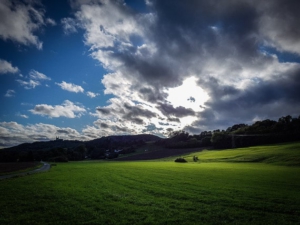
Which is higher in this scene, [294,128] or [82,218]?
[294,128]

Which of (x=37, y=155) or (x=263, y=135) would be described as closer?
(x=263, y=135)

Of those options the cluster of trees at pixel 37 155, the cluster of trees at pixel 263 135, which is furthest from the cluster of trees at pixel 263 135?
the cluster of trees at pixel 37 155

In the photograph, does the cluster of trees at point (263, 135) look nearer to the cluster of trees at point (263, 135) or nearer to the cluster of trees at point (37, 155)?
the cluster of trees at point (263, 135)

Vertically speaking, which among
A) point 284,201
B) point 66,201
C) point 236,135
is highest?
point 236,135

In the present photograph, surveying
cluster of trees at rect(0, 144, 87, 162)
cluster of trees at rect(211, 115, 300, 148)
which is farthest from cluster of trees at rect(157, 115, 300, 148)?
cluster of trees at rect(0, 144, 87, 162)

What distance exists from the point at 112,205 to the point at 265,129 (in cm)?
13815

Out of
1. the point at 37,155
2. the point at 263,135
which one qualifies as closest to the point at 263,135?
the point at 263,135

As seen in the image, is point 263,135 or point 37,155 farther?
point 37,155

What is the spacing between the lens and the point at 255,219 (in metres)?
13.3

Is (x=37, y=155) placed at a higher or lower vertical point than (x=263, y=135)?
lower

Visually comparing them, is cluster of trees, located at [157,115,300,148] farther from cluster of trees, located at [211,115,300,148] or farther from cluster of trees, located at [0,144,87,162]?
cluster of trees, located at [0,144,87,162]

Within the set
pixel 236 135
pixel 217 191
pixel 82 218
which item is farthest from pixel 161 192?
pixel 236 135

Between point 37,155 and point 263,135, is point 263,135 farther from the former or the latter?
point 37,155

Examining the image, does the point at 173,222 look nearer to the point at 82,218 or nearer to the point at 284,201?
the point at 82,218
